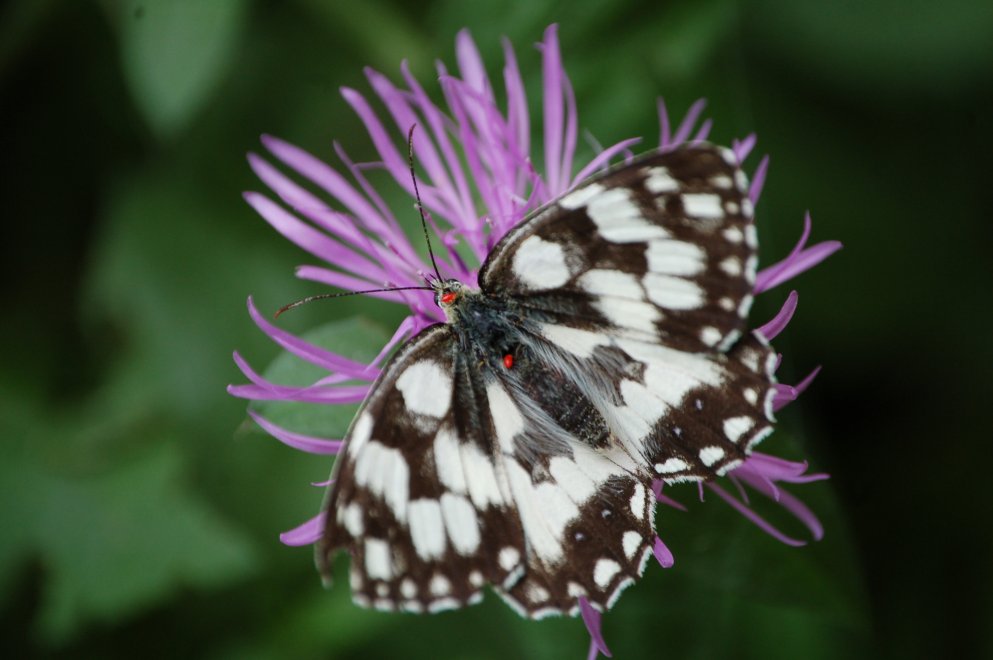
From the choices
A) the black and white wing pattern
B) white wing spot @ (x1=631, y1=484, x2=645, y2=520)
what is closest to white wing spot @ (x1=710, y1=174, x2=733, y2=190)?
the black and white wing pattern

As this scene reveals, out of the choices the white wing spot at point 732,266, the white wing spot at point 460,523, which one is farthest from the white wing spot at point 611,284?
the white wing spot at point 460,523

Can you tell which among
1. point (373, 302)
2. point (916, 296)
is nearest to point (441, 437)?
point (373, 302)

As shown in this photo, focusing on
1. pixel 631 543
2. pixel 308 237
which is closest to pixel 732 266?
pixel 631 543

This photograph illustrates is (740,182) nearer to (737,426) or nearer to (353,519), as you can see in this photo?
(737,426)

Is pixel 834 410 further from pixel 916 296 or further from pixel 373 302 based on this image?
pixel 373 302

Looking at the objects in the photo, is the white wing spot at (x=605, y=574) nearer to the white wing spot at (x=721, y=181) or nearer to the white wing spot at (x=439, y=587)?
the white wing spot at (x=439, y=587)

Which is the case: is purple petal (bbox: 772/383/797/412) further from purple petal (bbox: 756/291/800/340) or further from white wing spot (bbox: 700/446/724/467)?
white wing spot (bbox: 700/446/724/467)
